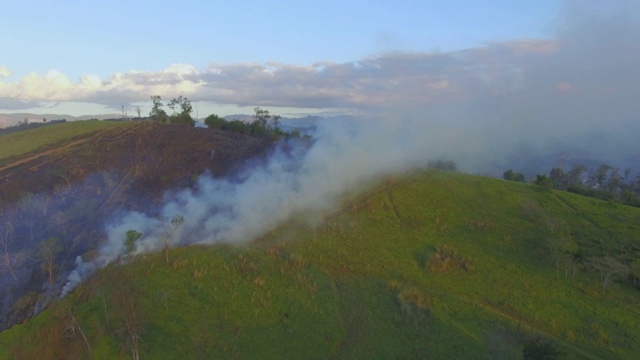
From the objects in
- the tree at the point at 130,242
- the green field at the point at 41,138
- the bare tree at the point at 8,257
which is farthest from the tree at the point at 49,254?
the green field at the point at 41,138

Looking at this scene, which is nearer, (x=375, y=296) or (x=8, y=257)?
(x=375, y=296)

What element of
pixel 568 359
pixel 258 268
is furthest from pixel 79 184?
pixel 568 359

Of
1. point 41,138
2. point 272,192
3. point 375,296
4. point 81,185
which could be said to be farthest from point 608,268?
point 41,138

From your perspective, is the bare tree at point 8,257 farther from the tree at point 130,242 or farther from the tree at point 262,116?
the tree at point 262,116

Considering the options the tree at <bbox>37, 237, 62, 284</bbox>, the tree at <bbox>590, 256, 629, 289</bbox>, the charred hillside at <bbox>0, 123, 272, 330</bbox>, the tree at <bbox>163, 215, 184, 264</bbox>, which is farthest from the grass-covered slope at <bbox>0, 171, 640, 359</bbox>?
the charred hillside at <bbox>0, 123, 272, 330</bbox>

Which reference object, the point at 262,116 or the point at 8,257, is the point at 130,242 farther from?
the point at 262,116

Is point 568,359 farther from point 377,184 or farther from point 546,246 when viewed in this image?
point 377,184
